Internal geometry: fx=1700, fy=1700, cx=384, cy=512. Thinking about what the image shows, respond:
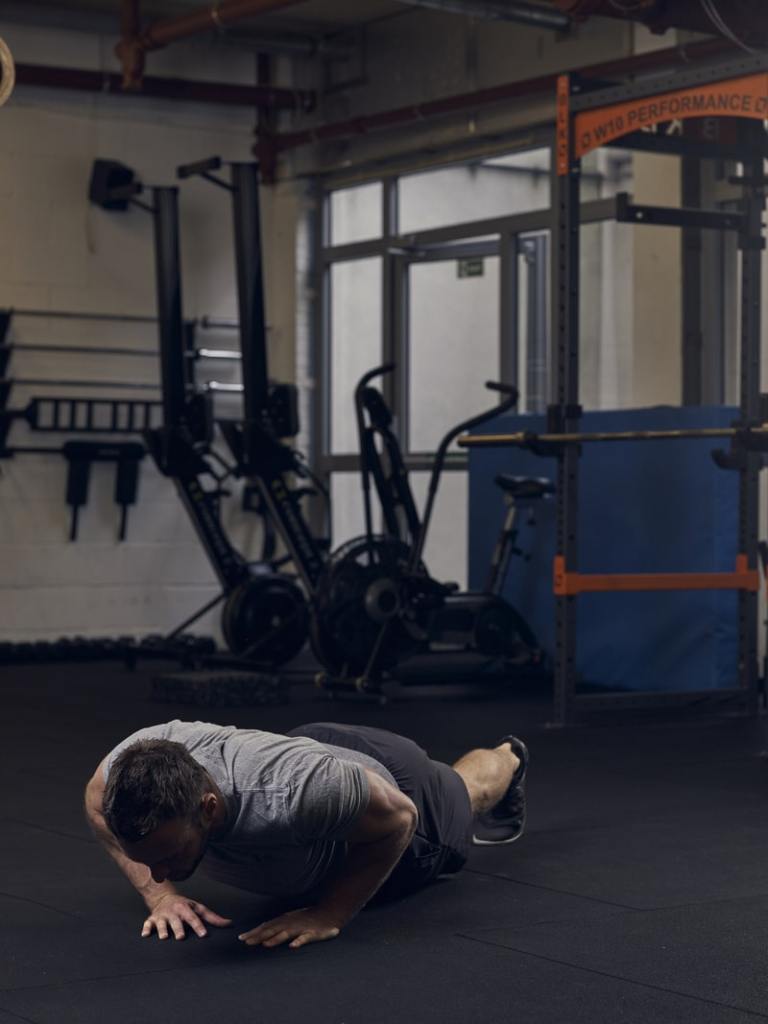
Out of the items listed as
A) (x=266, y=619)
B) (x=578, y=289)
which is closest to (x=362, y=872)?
(x=578, y=289)

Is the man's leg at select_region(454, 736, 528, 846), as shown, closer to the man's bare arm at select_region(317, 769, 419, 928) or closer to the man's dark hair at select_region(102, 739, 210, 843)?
the man's bare arm at select_region(317, 769, 419, 928)

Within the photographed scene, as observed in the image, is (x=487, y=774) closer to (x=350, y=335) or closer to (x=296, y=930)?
(x=296, y=930)

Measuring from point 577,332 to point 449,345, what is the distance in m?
3.37

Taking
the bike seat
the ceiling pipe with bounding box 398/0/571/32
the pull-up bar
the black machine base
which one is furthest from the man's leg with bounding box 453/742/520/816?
the ceiling pipe with bounding box 398/0/571/32

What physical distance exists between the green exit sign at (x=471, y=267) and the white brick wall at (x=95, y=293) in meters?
1.49

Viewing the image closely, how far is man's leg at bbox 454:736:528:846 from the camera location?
3.97 m

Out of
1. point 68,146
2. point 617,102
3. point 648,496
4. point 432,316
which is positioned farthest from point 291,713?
point 68,146

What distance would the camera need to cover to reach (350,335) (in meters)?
10.5

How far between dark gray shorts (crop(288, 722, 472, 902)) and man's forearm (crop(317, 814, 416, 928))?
0.27 m

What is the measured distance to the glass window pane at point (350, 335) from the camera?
10359 millimetres

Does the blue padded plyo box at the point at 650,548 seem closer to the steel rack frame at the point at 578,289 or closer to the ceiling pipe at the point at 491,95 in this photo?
the steel rack frame at the point at 578,289

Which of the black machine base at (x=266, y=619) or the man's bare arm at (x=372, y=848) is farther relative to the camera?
the black machine base at (x=266, y=619)

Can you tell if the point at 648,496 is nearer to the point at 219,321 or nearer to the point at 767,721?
the point at 767,721

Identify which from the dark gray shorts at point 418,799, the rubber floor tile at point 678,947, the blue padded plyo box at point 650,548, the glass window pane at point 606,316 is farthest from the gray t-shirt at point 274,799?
the glass window pane at point 606,316
